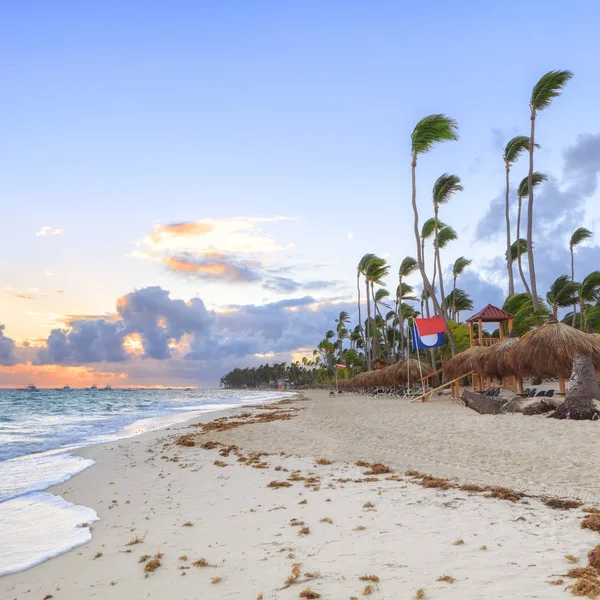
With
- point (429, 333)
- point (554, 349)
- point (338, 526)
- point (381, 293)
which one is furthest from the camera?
point (381, 293)

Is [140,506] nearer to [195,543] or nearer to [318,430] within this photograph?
[195,543]

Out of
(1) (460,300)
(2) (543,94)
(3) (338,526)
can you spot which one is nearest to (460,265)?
(1) (460,300)

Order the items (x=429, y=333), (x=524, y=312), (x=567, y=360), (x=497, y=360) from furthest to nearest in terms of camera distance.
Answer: (x=524, y=312) < (x=429, y=333) < (x=497, y=360) < (x=567, y=360)

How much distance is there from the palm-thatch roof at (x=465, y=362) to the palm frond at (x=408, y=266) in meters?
26.2

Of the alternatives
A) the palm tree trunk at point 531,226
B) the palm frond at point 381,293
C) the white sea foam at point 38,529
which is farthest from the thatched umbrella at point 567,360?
the palm frond at point 381,293

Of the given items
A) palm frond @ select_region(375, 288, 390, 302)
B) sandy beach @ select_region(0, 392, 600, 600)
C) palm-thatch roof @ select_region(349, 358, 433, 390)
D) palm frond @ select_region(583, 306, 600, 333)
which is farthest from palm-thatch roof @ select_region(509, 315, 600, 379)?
palm frond @ select_region(375, 288, 390, 302)

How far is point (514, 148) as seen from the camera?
39.4 metres

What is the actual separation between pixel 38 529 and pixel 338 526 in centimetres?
471

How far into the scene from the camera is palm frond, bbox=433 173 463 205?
36.2m

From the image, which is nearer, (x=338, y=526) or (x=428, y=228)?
(x=338, y=526)

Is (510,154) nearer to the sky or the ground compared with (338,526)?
nearer to the sky

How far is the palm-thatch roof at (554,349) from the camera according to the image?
17.0 metres

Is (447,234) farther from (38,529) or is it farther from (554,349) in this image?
(38,529)

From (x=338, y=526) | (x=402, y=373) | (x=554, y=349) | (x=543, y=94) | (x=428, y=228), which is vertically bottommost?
(x=338, y=526)
